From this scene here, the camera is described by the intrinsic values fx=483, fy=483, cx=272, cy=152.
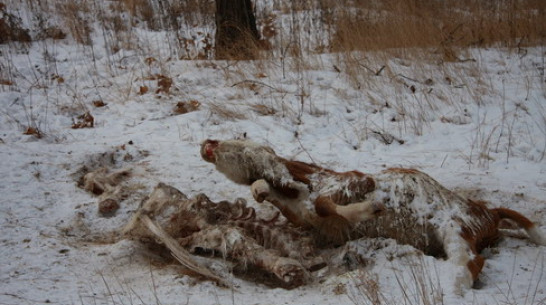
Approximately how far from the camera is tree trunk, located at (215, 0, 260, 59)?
22.0 ft

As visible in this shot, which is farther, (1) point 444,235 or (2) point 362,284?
(1) point 444,235

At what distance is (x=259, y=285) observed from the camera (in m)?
2.42

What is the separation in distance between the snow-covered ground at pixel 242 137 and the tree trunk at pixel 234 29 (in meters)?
0.51

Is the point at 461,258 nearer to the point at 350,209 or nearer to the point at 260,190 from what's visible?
the point at 350,209

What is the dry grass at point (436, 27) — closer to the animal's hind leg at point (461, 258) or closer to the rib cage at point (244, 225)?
the rib cage at point (244, 225)

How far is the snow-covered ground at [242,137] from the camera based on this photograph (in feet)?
7.61

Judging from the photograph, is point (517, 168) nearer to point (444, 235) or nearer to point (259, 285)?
point (444, 235)

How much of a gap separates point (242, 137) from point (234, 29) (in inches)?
117

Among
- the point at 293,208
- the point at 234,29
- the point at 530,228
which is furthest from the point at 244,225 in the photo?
the point at 234,29

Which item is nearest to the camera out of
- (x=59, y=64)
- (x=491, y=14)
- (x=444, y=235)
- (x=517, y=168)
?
(x=444, y=235)

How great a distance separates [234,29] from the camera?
6910mm

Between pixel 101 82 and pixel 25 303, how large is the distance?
4351 mm

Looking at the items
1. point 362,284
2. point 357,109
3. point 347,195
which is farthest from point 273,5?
point 362,284

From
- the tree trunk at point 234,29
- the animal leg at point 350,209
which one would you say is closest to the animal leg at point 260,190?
the animal leg at point 350,209
